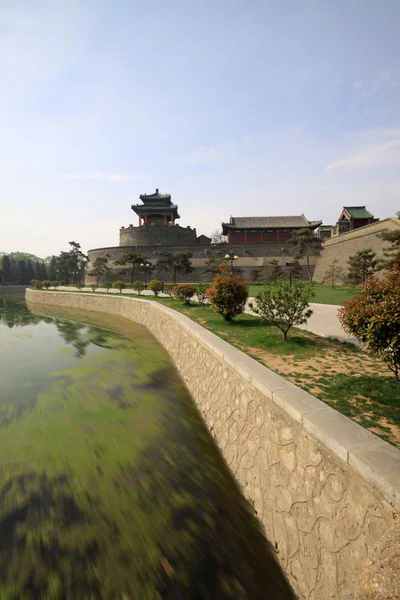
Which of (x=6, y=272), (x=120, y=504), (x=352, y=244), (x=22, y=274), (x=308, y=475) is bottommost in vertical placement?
(x=120, y=504)

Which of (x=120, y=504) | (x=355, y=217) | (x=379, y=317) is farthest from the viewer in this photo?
(x=355, y=217)

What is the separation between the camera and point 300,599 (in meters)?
2.72

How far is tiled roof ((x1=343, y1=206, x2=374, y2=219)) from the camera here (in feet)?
124

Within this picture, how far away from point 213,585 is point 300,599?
863 millimetres

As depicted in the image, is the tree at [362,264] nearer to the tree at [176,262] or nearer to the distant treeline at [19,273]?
the tree at [176,262]

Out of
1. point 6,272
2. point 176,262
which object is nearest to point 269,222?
point 176,262

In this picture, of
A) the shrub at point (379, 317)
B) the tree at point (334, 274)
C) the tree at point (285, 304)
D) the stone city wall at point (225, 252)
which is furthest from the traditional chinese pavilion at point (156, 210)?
the shrub at point (379, 317)

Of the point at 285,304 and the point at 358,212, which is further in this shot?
the point at 358,212

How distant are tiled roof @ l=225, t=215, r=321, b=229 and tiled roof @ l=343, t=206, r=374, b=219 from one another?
471 centimetres

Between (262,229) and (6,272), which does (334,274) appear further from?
(6,272)

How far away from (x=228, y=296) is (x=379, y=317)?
23.8 ft

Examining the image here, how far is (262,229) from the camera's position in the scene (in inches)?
1651

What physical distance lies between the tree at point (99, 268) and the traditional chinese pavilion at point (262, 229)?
1792 centimetres

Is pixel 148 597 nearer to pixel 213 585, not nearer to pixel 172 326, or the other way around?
pixel 213 585
